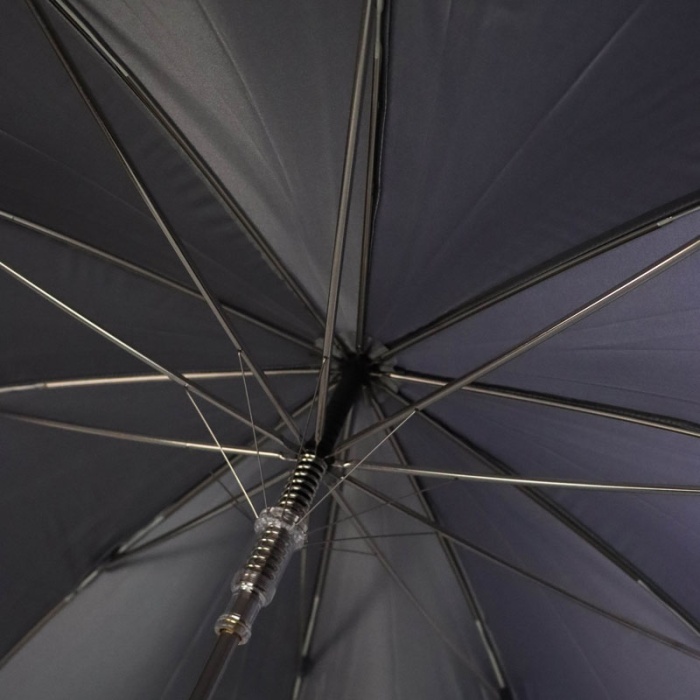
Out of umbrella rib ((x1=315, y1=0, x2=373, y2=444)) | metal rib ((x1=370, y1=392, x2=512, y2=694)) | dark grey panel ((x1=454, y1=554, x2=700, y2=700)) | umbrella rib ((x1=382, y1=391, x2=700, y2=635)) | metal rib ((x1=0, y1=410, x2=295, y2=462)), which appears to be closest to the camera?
umbrella rib ((x1=315, y1=0, x2=373, y2=444))

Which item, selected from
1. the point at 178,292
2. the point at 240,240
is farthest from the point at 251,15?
the point at 178,292

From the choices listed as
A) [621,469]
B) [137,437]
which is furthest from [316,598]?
[621,469]

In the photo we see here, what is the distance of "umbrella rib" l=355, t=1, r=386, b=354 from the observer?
1.67m

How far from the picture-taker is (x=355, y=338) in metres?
2.64

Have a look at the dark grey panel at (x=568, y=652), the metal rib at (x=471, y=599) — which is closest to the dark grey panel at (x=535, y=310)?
the metal rib at (x=471, y=599)

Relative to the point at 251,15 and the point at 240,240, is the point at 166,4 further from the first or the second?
the point at 240,240

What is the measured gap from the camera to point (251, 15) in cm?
181

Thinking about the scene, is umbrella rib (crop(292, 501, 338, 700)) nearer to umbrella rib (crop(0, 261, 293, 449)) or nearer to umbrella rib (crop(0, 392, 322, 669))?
umbrella rib (crop(0, 392, 322, 669))

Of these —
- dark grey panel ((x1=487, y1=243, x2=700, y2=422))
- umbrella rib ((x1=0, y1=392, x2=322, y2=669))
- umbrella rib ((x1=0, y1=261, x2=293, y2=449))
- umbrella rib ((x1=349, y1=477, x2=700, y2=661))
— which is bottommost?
umbrella rib ((x1=0, y1=392, x2=322, y2=669))

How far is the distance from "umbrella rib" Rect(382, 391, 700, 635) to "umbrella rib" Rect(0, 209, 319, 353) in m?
0.44

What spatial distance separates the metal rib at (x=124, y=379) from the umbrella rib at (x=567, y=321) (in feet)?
2.05

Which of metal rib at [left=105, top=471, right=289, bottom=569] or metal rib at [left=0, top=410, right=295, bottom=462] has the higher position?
metal rib at [left=0, top=410, right=295, bottom=462]

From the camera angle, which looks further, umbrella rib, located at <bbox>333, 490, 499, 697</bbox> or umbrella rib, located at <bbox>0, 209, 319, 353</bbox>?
umbrella rib, located at <bbox>333, 490, 499, 697</bbox>

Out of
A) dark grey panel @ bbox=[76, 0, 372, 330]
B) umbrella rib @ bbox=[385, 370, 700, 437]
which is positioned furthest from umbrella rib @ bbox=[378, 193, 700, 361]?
dark grey panel @ bbox=[76, 0, 372, 330]
